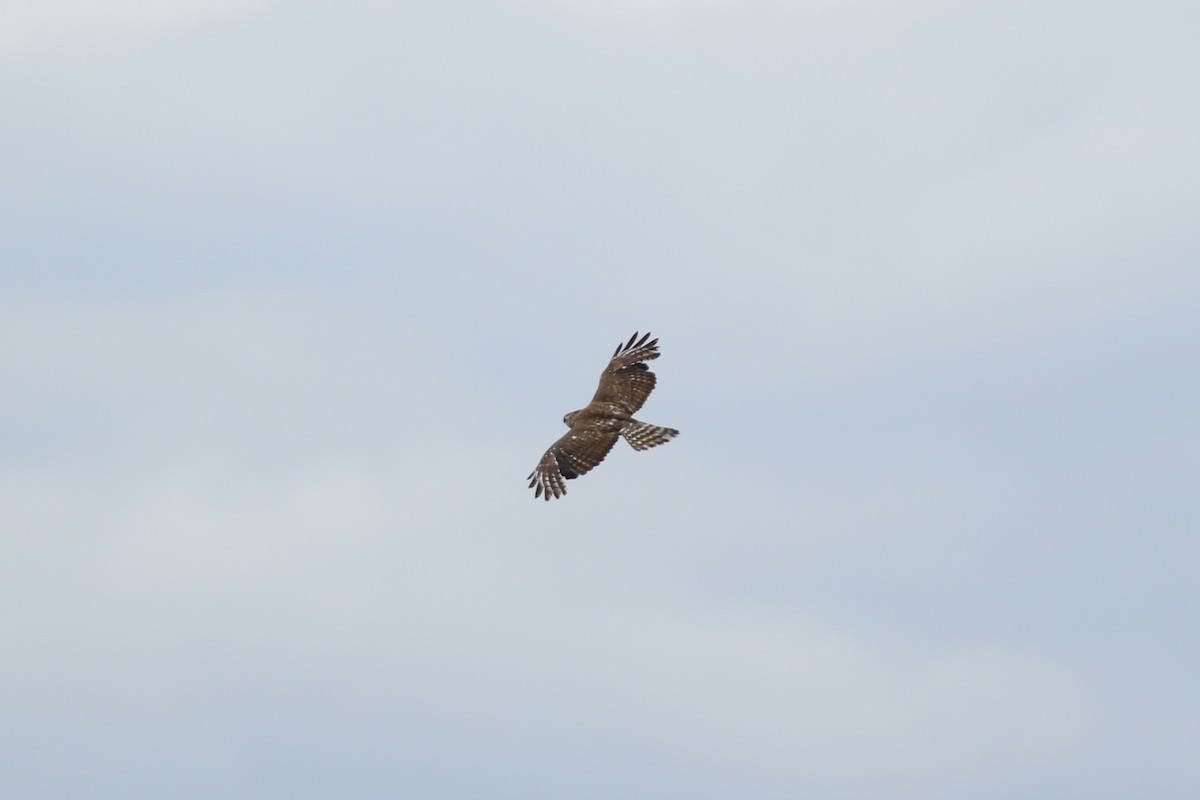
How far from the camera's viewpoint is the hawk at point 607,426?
160 feet

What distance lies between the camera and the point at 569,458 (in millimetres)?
49000

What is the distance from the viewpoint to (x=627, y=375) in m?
51.2

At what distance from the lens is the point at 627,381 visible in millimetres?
51031

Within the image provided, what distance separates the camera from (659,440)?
4909 cm

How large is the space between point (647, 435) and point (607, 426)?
120 centimetres

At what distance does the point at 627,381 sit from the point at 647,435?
235 centimetres

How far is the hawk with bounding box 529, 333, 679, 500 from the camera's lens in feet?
160

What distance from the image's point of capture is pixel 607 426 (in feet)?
163

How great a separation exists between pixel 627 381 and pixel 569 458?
3.29 meters

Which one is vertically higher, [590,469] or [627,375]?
[627,375]

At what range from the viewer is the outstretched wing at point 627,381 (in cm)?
5075

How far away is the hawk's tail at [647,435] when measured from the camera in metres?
49.1

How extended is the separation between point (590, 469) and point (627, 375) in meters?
3.39

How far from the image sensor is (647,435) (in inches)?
1939
